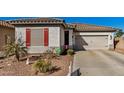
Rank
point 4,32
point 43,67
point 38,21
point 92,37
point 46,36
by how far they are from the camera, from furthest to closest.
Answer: point 92,37 < point 4,32 < point 46,36 < point 38,21 < point 43,67

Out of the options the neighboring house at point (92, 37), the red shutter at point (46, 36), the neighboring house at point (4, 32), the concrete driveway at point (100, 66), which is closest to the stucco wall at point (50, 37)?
the red shutter at point (46, 36)

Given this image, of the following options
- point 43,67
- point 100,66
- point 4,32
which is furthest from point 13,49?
point 4,32

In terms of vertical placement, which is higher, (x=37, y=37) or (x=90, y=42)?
(x=37, y=37)

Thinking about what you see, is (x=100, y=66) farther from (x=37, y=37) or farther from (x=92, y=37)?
(x=92, y=37)

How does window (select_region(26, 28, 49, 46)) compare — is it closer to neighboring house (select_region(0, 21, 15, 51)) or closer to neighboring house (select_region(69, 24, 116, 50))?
neighboring house (select_region(0, 21, 15, 51))

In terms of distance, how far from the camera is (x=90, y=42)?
1155 inches

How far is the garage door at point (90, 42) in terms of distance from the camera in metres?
29.1

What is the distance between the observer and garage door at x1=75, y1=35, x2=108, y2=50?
29.1m

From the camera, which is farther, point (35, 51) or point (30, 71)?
point (35, 51)

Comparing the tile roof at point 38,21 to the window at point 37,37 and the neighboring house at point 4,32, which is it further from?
the neighboring house at point 4,32
